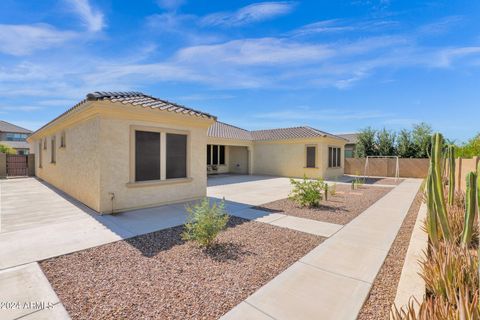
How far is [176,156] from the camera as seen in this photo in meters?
8.23

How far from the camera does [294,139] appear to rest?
722 inches

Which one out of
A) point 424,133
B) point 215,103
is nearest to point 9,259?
point 215,103

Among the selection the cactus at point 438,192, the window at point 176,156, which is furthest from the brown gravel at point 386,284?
the window at point 176,156

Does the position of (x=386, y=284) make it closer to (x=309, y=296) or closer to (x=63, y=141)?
(x=309, y=296)

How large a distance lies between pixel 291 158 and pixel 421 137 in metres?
Answer: 15.7

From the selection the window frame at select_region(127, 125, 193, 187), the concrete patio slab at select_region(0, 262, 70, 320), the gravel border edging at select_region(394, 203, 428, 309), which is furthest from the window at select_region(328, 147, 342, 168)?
the concrete patio slab at select_region(0, 262, 70, 320)

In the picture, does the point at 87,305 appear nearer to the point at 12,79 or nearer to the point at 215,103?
the point at 12,79

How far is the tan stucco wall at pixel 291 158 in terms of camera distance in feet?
57.0

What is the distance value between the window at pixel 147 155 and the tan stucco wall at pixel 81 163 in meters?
1.12

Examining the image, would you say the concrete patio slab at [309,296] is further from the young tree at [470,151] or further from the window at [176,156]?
the young tree at [470,151]

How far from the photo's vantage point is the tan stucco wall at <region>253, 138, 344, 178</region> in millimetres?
17375

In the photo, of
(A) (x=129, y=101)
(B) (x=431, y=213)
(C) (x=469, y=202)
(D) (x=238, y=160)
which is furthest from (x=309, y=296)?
(D) (x=238, y=160)

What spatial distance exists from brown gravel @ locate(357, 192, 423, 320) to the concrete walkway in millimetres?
77

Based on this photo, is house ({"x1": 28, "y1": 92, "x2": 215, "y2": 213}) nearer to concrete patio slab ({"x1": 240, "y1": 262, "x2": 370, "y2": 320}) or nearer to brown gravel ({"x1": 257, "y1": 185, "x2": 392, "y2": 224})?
brown gravel ({"x1": 257, "y1": 185, "x2": 392, "y2": 224})
